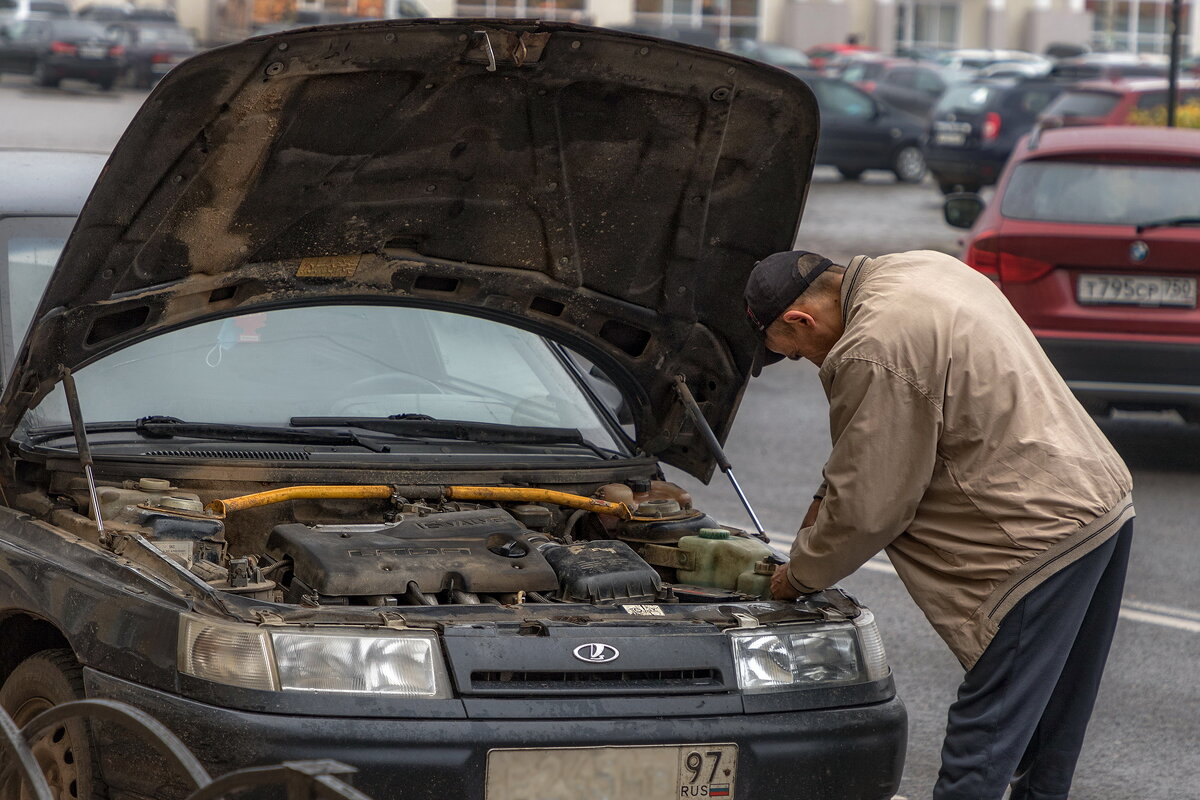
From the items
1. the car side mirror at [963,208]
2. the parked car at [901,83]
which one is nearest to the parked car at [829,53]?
the parked car at [901,83]

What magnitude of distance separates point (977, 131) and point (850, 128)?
320 cm

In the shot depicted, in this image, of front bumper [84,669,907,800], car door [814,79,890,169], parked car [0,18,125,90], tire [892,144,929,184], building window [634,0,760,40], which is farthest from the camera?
building window [634,0,760,40]

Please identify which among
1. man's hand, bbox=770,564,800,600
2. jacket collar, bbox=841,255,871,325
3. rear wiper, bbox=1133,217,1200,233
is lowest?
man's hand, bbox=770,564,800,600

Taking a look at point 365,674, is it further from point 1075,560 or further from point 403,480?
point 1075,560

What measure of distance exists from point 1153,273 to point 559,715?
20.7 ft

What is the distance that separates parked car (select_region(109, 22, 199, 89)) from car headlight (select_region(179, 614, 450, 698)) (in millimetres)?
28828

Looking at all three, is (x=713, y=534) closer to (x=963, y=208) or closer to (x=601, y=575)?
(x=601, y=575)

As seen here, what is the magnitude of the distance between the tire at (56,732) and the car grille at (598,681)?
859 mm

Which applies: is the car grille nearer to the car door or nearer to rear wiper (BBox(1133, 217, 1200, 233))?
rear wiper (BBox(1133, 217, 1200, 233))

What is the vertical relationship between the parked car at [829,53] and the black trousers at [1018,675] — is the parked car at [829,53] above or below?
above

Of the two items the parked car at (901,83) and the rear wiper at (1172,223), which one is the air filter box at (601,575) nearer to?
the rear wiper at (1172,223)

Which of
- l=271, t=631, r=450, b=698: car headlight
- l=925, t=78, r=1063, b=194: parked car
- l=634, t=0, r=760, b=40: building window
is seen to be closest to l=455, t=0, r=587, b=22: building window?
l=634, t=0, r=760, b=40: building window

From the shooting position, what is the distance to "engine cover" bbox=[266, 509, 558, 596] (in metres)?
3.86

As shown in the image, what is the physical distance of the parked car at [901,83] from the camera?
30.7 meters
